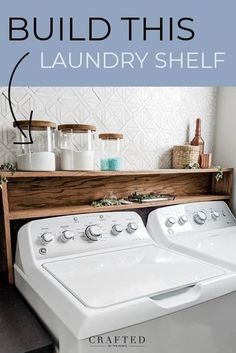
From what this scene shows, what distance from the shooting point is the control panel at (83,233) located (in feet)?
3.67

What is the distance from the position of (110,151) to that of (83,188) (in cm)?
25

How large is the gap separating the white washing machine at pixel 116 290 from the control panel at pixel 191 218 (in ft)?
Answer: 0.58

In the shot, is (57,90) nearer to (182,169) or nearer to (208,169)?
(182,169)

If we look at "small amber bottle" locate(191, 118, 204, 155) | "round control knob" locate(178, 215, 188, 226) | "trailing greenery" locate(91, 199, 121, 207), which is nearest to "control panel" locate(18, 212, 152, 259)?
"trailing greenery" locate(91, 199, 121, 207)

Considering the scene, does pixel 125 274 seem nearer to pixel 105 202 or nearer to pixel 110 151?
pixel 105 202

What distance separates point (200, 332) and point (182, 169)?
899 millimetres

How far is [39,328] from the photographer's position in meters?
0.88

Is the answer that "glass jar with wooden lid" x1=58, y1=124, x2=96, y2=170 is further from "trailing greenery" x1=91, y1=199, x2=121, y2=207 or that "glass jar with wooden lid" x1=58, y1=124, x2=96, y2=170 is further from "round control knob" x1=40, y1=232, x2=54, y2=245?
"round control knob" x1=40, y1=232, x2=54, y2=245

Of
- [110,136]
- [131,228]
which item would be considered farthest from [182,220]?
[110,136]

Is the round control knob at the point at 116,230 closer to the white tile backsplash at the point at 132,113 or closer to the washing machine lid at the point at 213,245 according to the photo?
the washing machine lid at the point at 213,245

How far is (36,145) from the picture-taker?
1.32 m

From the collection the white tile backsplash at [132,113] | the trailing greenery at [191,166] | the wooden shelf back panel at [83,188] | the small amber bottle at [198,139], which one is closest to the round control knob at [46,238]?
the wooden shelf back panel at [83,188]

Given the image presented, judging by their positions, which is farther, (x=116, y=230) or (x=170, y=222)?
(x=170, y=222)

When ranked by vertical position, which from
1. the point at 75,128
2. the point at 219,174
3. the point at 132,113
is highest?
the point at 132,113
